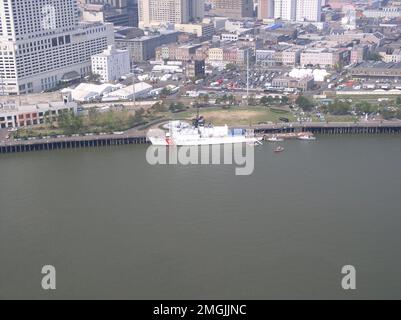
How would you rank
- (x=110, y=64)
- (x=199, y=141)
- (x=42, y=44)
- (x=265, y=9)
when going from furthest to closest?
(x=265, y=9), (x=110, y=64), (x=42, y=44), (x=199, y=141)

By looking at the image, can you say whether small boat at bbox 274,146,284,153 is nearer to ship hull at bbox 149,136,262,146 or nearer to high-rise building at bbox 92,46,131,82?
ship hull at bbox 149,136,262,146

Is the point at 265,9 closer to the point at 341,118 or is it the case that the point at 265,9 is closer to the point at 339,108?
the point at 339,108

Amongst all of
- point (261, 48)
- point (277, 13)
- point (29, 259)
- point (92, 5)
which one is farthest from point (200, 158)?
point (277, 13)

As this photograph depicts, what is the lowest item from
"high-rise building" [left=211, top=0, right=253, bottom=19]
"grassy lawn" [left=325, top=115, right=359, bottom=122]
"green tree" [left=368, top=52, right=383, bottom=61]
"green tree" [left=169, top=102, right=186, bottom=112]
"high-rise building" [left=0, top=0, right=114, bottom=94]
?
"grassy lawn" [left=325, top=115, right=359, bottom=122]

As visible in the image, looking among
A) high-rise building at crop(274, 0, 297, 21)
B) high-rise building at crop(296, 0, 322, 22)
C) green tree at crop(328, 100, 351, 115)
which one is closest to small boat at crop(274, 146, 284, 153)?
green tree at crop(328, 100, 351, 115)

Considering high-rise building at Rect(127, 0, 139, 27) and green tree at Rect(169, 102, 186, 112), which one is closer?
green tree at Rect(169, 102, 186, 112)

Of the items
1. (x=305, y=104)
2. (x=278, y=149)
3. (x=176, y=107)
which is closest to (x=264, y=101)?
(x=305, y=104)

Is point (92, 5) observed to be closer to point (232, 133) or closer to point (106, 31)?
point (106, 31)
